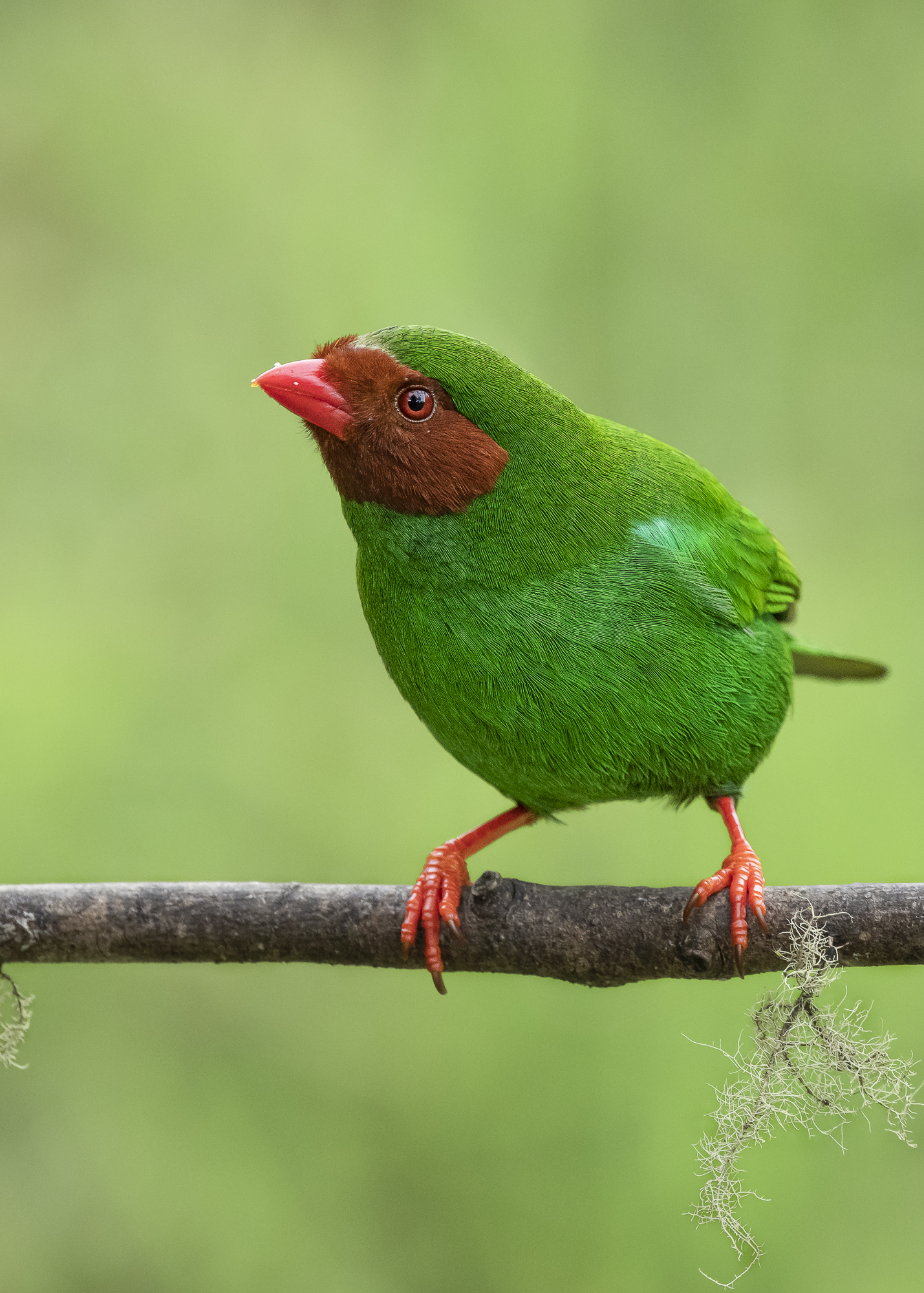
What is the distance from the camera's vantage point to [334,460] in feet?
7.22

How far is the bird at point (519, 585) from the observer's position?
2.15 meters

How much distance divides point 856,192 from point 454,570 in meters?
2.65

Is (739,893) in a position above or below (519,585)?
below

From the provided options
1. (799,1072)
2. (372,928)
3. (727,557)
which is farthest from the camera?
(727,557)

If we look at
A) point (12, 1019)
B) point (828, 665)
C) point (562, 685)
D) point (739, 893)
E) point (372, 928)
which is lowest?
point (12, 1019)

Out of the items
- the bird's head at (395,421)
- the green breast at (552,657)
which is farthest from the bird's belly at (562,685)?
the bird's head at (395,421)

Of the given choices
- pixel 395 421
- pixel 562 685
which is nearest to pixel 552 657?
pixel 562 685

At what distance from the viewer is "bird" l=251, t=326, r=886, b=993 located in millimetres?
2152

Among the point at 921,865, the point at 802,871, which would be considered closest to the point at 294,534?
the point at 802,871

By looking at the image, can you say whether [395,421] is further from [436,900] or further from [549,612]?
[436,900]

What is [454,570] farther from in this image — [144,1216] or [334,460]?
[144,1216]

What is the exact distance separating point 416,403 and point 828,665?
1280 mm

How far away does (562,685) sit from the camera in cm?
219

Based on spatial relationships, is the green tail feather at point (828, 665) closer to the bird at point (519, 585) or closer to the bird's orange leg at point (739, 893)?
the bird at point (519, 585)
